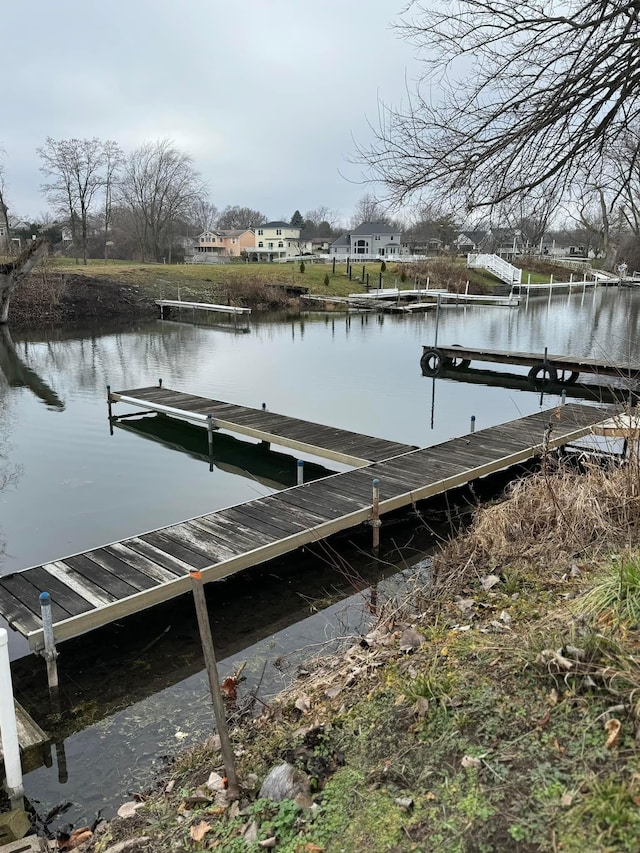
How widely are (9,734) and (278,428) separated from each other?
878 cm

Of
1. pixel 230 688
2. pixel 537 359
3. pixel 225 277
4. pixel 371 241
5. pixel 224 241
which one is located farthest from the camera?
pixel 224 241

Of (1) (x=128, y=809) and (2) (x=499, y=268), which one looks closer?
(1) (x=128, y=809)

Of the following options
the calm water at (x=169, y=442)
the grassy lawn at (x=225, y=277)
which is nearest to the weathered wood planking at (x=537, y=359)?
the calm water at (x=169, y=442)

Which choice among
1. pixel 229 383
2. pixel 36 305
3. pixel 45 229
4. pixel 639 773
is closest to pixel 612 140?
pixel 639 773

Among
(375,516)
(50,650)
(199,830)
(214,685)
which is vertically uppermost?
(214,685)

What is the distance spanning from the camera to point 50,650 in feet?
18.1

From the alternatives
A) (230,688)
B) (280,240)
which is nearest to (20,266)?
(230,688)

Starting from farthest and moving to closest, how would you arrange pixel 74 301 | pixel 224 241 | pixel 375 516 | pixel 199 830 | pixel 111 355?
pixel 224 241 → pixel 74 301 → pixel 111 355 → pixel 375 516 → pixel 199 830

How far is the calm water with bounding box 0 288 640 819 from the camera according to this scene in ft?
17.5

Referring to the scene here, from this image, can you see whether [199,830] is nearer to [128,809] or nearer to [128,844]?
[128,844]

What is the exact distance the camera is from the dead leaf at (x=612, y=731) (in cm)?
271

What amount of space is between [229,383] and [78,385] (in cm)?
484

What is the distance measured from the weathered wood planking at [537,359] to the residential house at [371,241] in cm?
6521

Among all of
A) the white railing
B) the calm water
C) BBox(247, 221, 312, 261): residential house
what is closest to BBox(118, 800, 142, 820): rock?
the calm water
